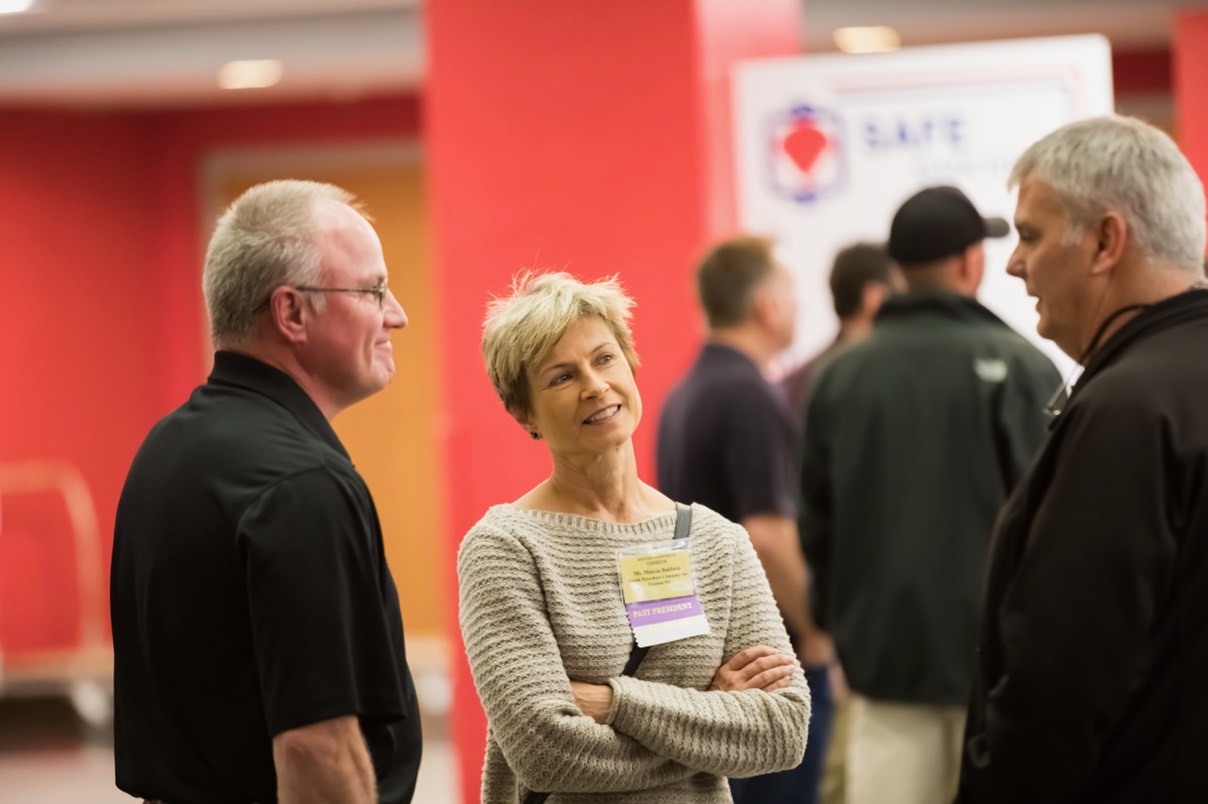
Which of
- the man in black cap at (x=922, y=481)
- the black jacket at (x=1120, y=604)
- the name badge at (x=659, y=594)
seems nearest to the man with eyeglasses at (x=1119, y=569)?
the black jacket at (x=1120, y=604)

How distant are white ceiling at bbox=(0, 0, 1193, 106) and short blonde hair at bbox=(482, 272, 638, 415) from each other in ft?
21.4

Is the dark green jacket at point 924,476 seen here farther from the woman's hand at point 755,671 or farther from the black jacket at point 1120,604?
the woman's hand at point 755,671

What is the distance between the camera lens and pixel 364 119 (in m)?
10.3

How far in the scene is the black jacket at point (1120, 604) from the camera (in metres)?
1.99

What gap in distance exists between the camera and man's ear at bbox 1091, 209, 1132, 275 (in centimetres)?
217

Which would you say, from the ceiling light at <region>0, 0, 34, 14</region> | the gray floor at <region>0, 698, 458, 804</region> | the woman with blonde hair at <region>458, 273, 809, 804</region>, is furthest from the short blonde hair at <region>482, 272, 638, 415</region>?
the ceiling light at <region>0, 0, 34, 14</region>

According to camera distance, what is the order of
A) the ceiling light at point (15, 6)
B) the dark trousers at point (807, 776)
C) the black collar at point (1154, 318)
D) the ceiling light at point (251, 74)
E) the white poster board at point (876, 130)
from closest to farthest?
the black collar at point (1154, 318), the dark trousers at point (807, 776), the white poster board at point (876, 130), the ceiling light at point (15, 6), the ceiling light at point (251, 74)

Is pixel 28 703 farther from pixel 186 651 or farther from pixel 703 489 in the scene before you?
pixel 186 651

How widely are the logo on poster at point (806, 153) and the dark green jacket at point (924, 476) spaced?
1237mm

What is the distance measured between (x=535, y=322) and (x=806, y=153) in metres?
3.05

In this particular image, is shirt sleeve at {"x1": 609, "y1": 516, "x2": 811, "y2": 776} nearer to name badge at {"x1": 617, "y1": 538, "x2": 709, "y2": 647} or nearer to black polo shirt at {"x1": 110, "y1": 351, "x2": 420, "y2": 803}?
name badge at {"x1": 617, "y1": 538, "x2": 709, "y2": 647}

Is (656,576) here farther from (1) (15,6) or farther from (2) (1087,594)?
(1) (15,6)

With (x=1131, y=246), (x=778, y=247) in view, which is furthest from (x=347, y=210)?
(x=778, y=247)

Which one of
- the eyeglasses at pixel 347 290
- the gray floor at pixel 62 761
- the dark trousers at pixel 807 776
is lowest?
the gray floor at pixel 62 761
